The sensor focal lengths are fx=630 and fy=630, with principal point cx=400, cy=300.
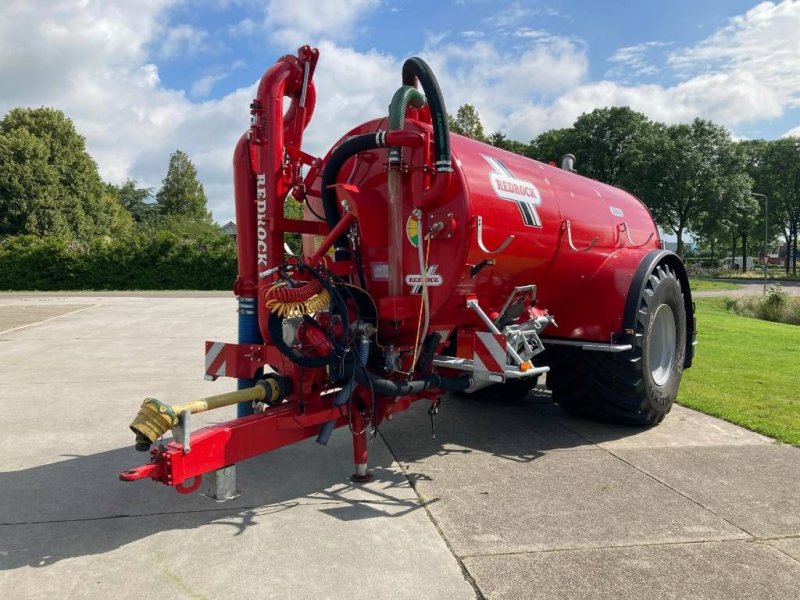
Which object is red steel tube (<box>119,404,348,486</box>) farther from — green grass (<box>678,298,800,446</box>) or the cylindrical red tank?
green grass (<box>678,298,800,446</box>)

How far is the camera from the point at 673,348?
21.1 ft

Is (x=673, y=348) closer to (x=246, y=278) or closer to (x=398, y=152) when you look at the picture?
(x=398, y=152)

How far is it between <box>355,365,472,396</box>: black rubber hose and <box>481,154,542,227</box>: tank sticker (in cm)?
128

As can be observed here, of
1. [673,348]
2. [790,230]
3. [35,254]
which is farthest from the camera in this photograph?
[790,230]

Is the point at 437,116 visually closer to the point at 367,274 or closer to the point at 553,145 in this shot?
the point at 367,274

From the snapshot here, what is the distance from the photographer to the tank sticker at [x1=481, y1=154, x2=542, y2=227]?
4406mm

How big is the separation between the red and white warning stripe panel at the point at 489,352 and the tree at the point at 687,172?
38272 millimetres

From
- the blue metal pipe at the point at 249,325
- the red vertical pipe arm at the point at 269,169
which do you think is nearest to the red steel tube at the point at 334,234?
the red vertical pipe arm at the point at 269,169

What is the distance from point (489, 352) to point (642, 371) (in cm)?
200

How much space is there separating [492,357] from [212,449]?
1867mm

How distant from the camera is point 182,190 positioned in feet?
184

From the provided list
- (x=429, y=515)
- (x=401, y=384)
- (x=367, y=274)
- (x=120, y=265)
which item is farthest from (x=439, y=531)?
(x=120, y=265)

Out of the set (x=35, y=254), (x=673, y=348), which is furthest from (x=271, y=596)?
(x=35, y=254)

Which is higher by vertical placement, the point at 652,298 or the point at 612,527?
the point at 652,298
